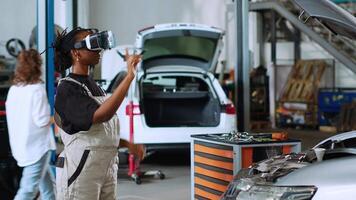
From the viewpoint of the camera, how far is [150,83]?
9.34 metres

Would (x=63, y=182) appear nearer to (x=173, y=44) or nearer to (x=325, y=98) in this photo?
(x=173, y=44)

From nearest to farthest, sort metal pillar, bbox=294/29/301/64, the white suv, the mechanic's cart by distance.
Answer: the mechanic's cart, the white suv, metal pillar, bbox=294/29/301/64

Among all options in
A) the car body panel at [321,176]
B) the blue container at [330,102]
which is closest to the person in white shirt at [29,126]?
the car body panel at [321,176]

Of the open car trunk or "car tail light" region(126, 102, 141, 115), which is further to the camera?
the open car trunk

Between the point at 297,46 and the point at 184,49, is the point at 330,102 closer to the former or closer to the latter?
the point at 297,46

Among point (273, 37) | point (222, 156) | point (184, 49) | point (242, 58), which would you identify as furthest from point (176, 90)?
point (273, 37)

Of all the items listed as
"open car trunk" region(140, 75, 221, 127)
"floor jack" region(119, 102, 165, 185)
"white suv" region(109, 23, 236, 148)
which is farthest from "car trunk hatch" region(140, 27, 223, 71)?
"floor jack" region(119, 102, 165, 185)

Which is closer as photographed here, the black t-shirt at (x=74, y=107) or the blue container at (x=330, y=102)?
the black t-shirt at (x=74, y=107)

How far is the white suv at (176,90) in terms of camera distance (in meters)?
8.34

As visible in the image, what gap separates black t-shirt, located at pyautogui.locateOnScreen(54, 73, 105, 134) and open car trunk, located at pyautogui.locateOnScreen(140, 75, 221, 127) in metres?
5.96

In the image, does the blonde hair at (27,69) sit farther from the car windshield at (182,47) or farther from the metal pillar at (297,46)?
the metal pillar at (297,46)

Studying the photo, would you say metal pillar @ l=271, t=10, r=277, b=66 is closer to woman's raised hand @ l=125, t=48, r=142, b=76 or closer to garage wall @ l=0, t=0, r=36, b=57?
garage wall @ l=0, t=0, r=36, b=57

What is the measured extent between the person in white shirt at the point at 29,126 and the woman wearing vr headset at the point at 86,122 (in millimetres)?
1919

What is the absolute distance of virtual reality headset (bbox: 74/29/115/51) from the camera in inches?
123
